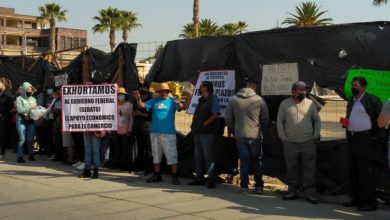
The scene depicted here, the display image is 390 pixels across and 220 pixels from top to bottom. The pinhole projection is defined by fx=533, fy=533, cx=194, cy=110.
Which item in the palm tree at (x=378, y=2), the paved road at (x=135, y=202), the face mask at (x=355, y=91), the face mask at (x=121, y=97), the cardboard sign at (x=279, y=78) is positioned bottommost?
the paved road at (x=135, y=202)

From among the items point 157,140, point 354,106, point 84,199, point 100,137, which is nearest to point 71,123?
point 100,137

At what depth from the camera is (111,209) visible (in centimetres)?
741

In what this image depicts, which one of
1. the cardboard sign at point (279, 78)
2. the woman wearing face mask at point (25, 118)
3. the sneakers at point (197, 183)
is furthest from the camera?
the woman wearing face mask at point (25, 118)

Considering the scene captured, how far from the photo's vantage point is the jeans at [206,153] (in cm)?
908

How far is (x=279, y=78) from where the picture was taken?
8734 millimetres

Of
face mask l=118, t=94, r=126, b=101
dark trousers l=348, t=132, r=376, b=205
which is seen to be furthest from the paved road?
face mask l=118, t=94, r=126, b=101

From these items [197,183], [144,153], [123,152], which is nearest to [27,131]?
[123,152]

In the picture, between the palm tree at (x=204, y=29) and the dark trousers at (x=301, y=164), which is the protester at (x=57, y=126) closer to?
the dark trousers at (x=301, y=164)

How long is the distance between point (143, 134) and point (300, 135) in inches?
160

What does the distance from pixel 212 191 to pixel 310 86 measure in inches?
91.0

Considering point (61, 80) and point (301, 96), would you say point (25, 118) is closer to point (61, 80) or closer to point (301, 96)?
point (61, 80)

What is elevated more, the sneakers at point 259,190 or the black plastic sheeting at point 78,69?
the black plastic sheeting at point 78,69

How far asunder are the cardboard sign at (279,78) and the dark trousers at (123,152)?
3410 millimetres

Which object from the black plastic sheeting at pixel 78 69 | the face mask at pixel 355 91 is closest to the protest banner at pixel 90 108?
the black plastic sheeting at pixel 78 69
